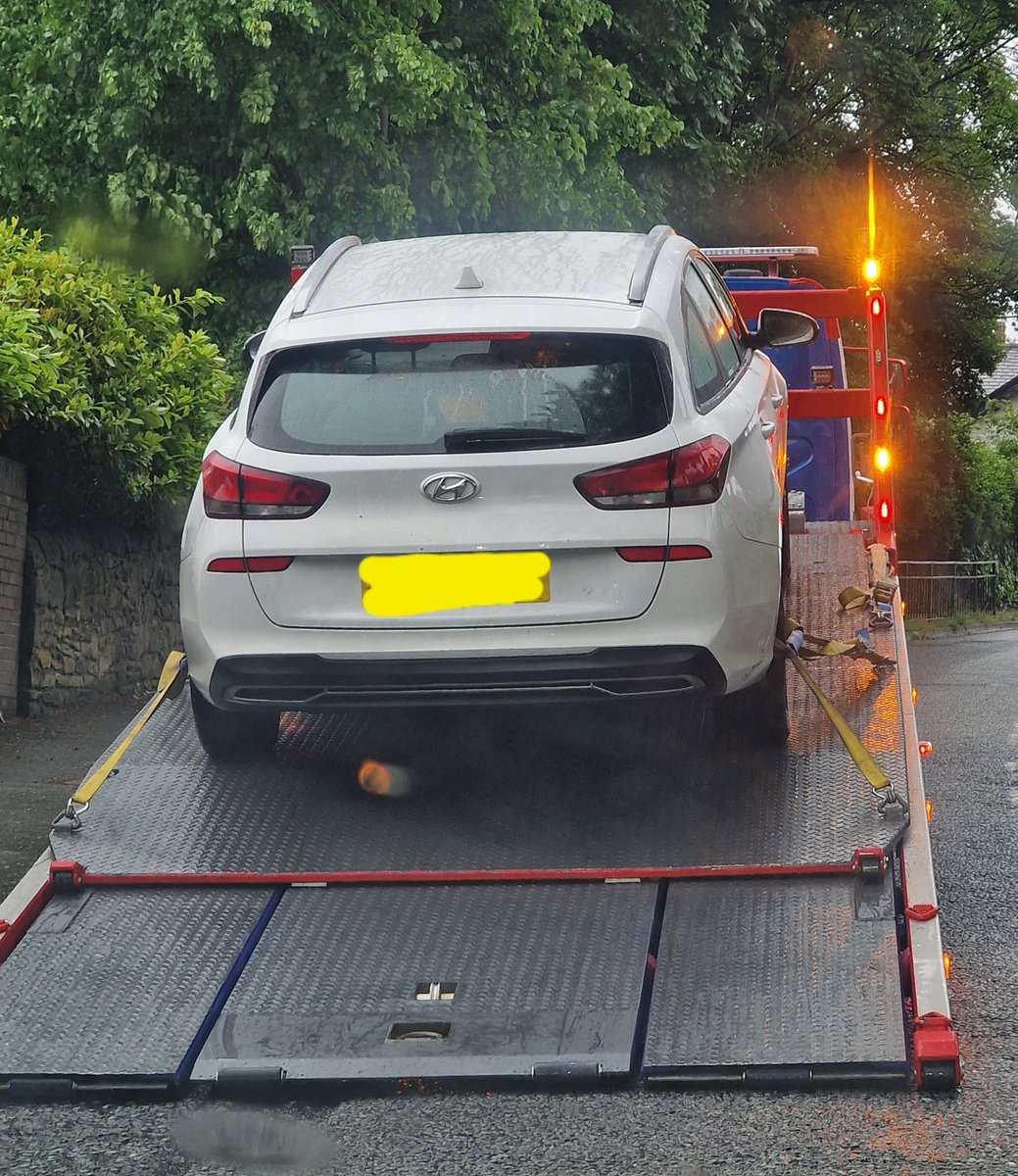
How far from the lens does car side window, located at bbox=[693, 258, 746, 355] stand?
660 cm

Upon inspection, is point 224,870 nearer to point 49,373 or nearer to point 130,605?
point 49,373

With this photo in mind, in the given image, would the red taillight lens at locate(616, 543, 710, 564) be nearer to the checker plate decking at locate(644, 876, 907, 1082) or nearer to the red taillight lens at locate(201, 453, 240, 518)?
the checker plate decking at locate(644, 876, 907, 1082)

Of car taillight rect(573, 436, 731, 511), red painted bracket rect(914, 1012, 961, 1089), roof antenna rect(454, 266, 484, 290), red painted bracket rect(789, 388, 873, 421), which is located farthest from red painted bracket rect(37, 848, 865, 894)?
red painted bracket rect(789, 388, 873, 421)

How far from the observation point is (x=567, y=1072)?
3.96 m

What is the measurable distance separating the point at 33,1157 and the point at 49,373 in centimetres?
643

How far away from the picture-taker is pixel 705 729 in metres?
5.74

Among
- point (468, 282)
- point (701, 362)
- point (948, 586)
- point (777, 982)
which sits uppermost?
point (468, 282)

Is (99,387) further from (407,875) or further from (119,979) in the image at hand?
(119,979)

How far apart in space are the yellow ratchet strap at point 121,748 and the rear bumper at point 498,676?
0.70 metres

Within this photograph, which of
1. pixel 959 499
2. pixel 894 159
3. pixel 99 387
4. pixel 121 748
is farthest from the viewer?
pixel 959 499

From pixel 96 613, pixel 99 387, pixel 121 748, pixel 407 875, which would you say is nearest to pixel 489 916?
pixel 407 875

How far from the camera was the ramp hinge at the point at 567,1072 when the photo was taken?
395cm

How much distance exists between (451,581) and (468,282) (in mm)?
1087

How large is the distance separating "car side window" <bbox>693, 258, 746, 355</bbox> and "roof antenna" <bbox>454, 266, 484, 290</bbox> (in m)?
1.18
